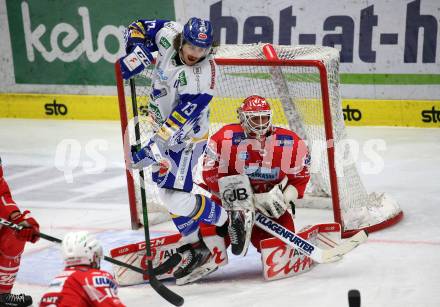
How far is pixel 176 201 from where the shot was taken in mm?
4984

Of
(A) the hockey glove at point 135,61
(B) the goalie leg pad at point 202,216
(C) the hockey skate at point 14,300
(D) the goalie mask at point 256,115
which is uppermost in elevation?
(A) the hockey glove at point 135,61

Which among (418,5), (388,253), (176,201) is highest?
(418,5)

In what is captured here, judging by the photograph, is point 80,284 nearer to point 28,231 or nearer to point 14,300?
point 28,231

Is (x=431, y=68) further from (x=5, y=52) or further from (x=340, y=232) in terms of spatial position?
(x=5, y=52)

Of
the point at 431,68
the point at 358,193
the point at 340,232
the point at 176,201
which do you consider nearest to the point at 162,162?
the point at 176,201

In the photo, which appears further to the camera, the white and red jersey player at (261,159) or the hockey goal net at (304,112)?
the hockey goal net at (304,112)

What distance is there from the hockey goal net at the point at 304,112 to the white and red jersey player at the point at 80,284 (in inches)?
85.9

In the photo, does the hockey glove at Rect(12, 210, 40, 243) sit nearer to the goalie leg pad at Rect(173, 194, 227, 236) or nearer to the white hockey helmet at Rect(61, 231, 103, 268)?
the white hockey helmet at Rect(61, 231, 103, 268)

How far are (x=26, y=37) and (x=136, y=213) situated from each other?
4603 millimetres

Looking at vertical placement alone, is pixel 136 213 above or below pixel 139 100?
below

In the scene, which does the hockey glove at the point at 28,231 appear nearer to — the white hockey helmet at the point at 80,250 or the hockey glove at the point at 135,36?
the white hockey helmet at the point at 80,250

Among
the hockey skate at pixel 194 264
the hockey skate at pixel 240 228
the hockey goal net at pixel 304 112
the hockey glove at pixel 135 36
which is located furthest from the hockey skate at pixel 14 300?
the hockey glove at pixel 135 36

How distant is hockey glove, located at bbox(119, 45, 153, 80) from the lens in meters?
4.98

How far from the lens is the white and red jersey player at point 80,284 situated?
327 cm
